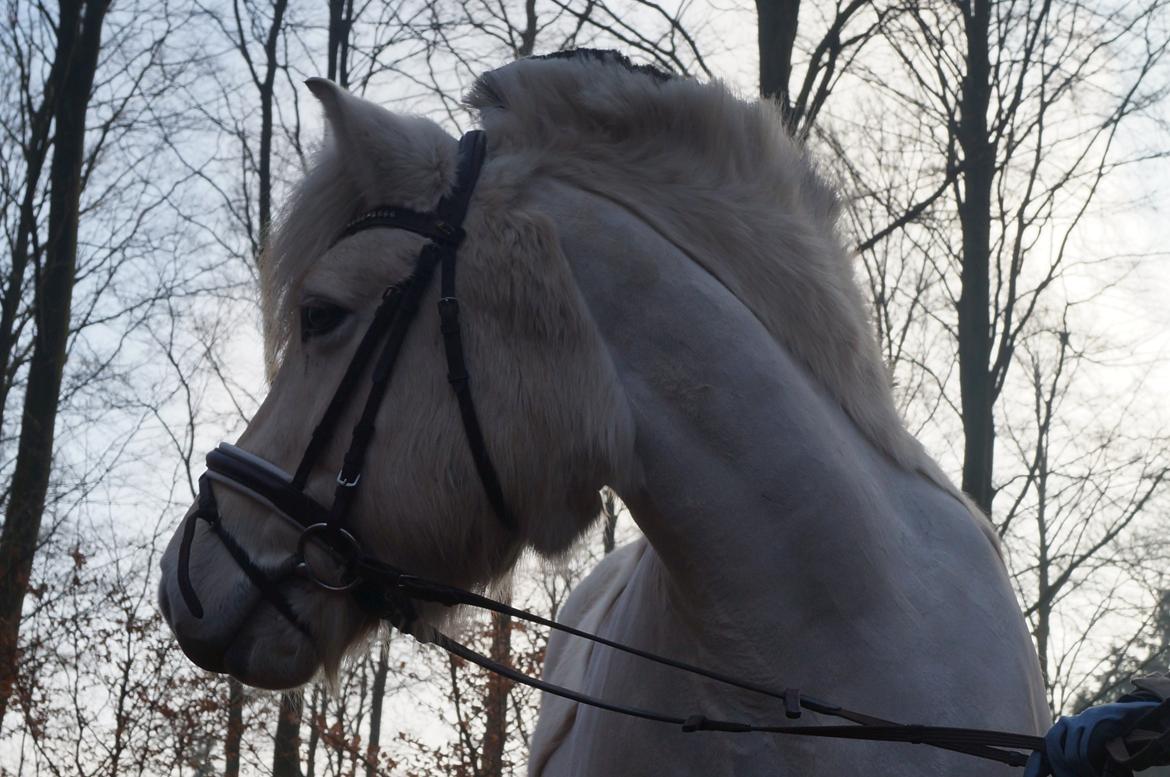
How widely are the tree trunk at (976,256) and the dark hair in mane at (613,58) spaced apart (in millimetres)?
8524

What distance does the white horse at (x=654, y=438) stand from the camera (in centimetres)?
246

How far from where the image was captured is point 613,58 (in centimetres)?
295

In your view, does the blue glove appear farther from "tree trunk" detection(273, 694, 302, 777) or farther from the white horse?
"tree trunk" detection(273, 694, 302, 777)

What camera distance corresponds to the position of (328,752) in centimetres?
1077

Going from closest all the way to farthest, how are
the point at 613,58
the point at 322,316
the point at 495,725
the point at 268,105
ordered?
the point at 322,316 < the point at 613,58 < the point at 495,725 < the point at 268,105

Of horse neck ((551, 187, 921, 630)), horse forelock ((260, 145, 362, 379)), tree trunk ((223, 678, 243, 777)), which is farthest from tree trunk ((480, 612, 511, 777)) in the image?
horse neck ((551, 187, 921, 630))

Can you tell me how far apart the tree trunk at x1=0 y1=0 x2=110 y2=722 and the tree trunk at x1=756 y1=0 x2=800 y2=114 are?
7.47 metres

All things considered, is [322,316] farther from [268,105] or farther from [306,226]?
[268,105]

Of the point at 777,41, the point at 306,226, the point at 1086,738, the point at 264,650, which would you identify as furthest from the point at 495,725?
the point at 1086,738

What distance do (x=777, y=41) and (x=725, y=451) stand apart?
5552 millimetres

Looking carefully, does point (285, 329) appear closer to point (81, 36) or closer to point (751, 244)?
point (751, 244)

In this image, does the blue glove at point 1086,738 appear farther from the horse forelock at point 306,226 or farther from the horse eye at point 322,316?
the horse forelock at point 306,226

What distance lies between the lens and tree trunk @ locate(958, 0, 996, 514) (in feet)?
35.6

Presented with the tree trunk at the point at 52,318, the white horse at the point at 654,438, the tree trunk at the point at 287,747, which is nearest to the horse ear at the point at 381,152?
the white horse at the point at 654,438
